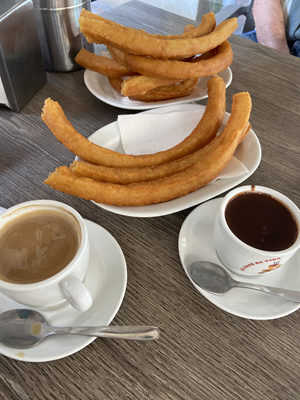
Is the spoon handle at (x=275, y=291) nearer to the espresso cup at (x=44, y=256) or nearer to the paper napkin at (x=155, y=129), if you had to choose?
the espresso cup at (x=44, y=256)

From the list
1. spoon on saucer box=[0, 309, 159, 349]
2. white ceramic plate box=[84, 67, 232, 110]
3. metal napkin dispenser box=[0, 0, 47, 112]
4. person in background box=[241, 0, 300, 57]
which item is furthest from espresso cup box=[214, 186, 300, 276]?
person in background box=[241, 0, 300, 57]

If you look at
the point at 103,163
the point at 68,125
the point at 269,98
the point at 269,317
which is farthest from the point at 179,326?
the point at 269,98

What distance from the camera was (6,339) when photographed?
39 centimetres

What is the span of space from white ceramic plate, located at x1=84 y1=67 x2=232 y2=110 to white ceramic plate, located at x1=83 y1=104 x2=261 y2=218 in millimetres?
33

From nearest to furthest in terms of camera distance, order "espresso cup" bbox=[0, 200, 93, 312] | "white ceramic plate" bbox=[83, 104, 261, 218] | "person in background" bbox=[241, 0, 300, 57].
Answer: "espresso cup" bbox=[0, 200, 93, 312]
"white ceramic plate" bbox=[83, 104, 261, 218]
"person in background" bbox=[241, 0, 300, 57]

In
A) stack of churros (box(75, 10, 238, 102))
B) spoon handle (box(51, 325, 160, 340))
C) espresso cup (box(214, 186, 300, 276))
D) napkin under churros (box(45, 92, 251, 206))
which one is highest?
stack of churros (box(75, 10, 238, 102))

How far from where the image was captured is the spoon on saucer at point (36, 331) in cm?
39

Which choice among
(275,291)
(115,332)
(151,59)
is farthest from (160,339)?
(151,59)

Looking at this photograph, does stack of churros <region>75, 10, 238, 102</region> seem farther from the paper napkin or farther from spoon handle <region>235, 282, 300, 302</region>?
spoon handle <region>235, 282, 300, 302</region>

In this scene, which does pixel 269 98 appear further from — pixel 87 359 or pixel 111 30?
pixel 87 359

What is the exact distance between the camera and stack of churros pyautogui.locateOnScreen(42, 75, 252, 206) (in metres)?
0.54

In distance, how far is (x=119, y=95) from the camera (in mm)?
838

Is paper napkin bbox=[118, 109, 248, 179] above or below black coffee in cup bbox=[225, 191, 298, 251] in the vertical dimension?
above

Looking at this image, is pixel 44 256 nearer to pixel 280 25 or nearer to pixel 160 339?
pixel 160 339
